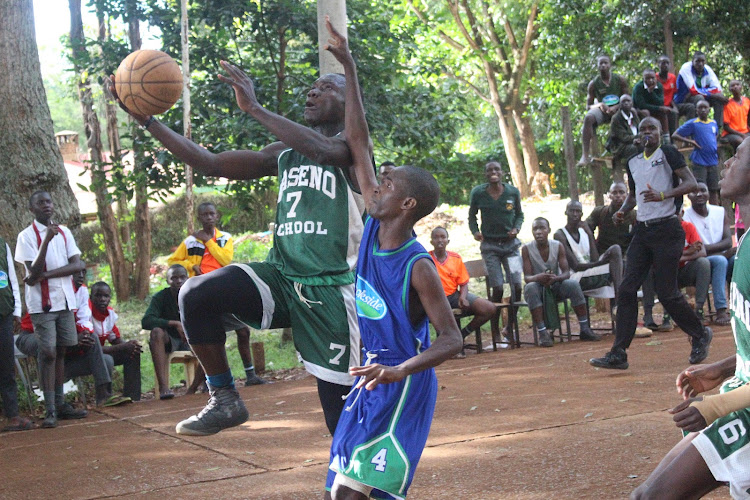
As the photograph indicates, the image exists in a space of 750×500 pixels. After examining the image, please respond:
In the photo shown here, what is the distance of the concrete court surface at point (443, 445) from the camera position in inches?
202

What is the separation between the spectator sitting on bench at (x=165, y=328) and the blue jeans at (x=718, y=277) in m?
6.62

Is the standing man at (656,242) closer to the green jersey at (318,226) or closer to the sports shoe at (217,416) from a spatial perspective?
the green jersey at (318,226)

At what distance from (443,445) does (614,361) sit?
2952 mm

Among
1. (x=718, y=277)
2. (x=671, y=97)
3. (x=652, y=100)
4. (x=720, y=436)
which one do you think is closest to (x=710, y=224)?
(x=718, y=277)

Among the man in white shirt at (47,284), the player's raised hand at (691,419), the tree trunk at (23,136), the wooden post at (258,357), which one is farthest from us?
the wooden post at (258,357)

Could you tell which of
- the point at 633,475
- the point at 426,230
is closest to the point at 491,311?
the point at 633,475

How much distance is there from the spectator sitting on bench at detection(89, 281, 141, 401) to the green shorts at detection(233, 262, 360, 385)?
554cm

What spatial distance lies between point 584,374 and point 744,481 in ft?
18.7

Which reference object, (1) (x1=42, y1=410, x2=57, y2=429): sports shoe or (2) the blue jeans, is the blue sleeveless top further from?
(2) the blue jeans

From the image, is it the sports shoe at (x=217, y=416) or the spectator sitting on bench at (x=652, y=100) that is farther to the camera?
the spectator sitting on bench at (x=652, y=100)

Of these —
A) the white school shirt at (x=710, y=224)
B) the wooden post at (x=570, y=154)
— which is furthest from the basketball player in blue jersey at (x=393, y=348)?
the wooden post at (x=570, y=154)

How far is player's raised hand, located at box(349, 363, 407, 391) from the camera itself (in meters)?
3.24

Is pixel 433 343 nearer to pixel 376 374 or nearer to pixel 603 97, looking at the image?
pixel 376 374

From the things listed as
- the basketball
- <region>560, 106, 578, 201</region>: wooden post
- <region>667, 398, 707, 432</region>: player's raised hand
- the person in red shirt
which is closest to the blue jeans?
the person in red shirt
